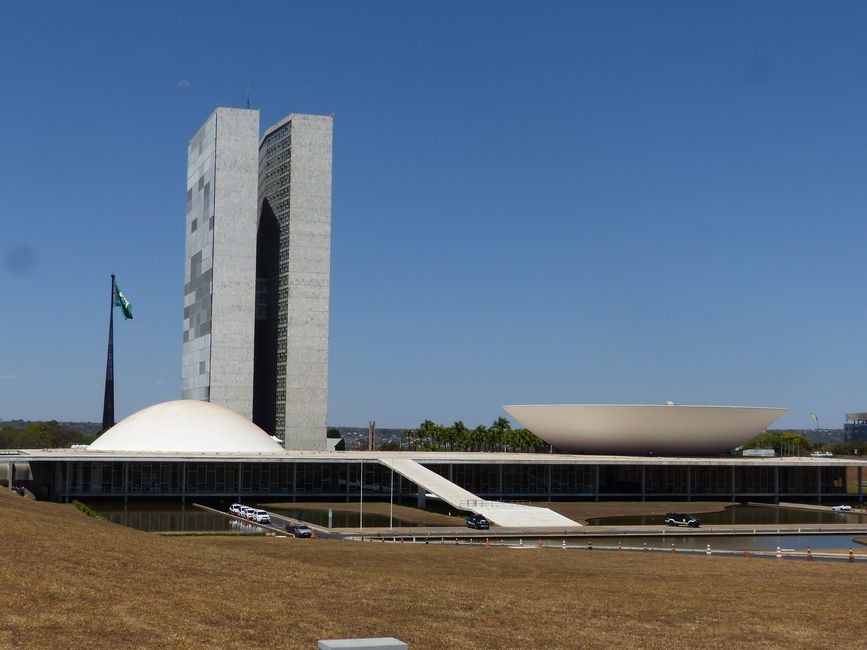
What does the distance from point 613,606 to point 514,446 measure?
163 meters

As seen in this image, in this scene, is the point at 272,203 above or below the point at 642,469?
above

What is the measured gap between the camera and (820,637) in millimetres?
24156

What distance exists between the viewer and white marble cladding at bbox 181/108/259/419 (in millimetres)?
138750

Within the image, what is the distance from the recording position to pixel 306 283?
460ft

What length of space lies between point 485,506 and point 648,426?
128 feet

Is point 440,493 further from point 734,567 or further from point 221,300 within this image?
point 221,300

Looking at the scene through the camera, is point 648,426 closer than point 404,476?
No

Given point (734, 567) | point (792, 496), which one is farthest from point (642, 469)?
point (734, 567)

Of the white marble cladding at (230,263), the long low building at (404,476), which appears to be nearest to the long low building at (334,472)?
the long low building at (404,476)

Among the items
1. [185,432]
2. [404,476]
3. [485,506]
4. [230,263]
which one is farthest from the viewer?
[230,263]

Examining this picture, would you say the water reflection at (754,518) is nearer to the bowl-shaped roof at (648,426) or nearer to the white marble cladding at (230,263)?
the bowl-shaped roof at (648,426)

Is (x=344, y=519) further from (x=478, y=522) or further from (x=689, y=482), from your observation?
(x=689, y=482)

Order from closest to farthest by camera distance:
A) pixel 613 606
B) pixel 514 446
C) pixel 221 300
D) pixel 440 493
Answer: pixel 613 606
pixel 440 493
pixel 221 300
pixel 514 446

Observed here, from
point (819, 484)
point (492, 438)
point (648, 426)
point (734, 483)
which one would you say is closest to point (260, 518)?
point (648, 426)
